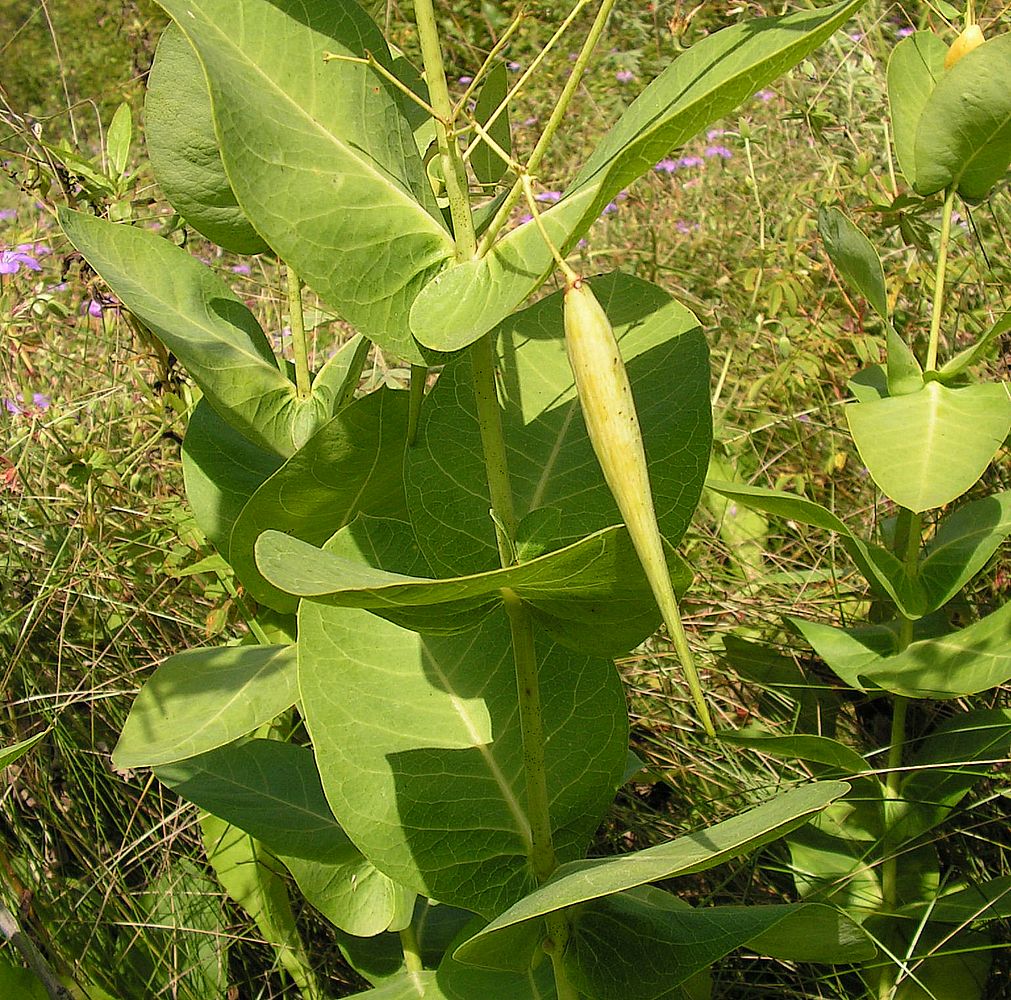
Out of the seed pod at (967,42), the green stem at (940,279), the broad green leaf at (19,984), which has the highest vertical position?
the seed pod at (967,42)

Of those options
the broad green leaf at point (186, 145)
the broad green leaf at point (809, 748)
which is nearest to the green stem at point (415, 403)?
the broad green leaf at point (186, 145)

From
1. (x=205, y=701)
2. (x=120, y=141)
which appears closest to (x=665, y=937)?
(x=205, y=701)

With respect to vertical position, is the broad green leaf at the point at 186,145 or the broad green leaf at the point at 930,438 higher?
the broad green leaf at the point at 186,145

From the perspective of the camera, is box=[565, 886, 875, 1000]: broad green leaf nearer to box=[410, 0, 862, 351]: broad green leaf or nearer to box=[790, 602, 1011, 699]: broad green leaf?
box=[790, 602, 1011, 699]: broad green leaf

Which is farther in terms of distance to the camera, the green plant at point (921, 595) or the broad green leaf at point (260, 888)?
the broad green leaf at point (260, 888)

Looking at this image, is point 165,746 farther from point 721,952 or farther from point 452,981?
point 721,952

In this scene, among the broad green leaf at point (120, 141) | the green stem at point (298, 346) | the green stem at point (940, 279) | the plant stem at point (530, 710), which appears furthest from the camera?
the broad green leaf at point (120, 141)

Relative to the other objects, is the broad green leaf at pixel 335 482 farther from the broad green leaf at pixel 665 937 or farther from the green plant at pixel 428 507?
the broad green leaf at pixel 665 937

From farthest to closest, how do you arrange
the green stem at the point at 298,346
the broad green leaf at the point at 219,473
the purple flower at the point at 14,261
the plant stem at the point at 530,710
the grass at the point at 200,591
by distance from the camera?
the purple flower at the point at 14,261
the grass at the point at 200,591
the broad green leaf at the point at 219,473
the green stem at the point at 298,346
the plant stem at the point at 530,710

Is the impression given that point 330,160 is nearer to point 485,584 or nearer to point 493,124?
point 493,124
